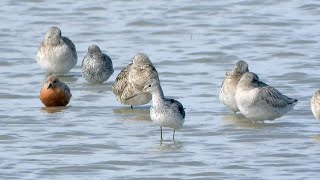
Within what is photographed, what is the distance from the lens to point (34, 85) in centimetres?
2006

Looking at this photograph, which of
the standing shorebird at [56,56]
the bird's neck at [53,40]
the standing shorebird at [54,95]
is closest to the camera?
the standing shorebird at [54,95]

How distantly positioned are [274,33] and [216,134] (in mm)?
8140

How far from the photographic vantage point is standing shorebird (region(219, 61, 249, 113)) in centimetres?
1745

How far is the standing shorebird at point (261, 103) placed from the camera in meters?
16.9

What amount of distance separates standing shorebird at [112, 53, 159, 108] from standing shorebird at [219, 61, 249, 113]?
1.01 metres

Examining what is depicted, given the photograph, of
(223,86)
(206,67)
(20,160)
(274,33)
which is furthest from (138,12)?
(20,160)

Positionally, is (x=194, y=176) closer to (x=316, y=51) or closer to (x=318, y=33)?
(x=316, y=51)

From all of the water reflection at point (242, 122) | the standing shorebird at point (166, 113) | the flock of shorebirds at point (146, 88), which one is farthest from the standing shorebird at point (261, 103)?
the standing shorebird at point (166, 113)

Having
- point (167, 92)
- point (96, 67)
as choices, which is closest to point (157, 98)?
point (167, 92)

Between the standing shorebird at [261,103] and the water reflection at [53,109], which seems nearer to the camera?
the standing shorebird at [261,103]

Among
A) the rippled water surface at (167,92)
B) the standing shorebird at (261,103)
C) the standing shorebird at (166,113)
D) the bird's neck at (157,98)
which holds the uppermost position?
the bird's neck at (157,98)

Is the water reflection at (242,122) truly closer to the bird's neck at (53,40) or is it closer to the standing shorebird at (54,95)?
the standing shorebird at (54,95)

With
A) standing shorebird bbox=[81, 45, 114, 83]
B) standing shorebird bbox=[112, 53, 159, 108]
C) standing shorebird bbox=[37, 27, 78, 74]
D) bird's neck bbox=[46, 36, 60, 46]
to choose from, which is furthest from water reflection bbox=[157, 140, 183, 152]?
bird's neck bbox=[46, 36, 60, 46]

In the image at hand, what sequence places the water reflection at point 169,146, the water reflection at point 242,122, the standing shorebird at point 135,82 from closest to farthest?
the water reflection at point 169,146
the water reflection at point 242,122
the standing shorebird at point 135,82
